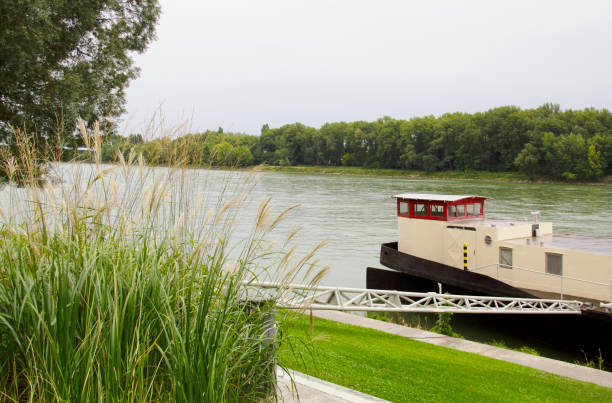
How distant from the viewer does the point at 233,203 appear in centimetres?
277

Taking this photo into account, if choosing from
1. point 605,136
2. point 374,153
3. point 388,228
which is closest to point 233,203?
point 388,228

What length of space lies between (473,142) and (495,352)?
7428 cm

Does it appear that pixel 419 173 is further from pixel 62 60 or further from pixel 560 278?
pixel 62 60

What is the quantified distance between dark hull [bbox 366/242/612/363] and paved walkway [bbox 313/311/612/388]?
4.08m

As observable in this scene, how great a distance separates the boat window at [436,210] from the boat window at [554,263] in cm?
319

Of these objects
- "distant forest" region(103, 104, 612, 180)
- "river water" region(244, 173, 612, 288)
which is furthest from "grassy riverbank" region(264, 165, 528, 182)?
"river water" region(244, 173, 612, 288)

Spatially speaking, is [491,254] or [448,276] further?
[448,276]

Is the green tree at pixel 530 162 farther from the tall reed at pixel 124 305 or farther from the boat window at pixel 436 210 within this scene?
the tall reed at pixel 124 305

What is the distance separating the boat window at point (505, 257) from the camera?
12.8m

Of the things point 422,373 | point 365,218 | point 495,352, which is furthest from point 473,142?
point 422,373

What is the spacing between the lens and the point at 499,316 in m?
12.4

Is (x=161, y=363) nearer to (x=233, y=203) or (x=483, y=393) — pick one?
(x=233, y=203)

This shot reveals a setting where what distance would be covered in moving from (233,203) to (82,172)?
922mm

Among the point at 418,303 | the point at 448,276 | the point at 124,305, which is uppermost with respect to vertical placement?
the point at 124,305
